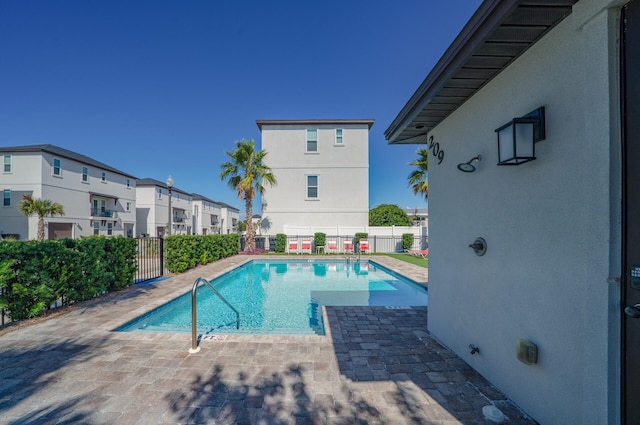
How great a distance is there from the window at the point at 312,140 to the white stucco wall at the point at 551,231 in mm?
15152

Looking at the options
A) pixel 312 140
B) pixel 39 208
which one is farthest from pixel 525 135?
pixel 39 208

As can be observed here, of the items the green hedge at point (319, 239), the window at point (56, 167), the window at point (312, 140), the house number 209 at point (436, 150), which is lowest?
the green hedge at point (319, 239)

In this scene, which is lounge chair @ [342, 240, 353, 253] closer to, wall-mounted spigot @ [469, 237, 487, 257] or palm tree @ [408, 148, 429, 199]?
palm tree @ [408, 148, 429, 199]

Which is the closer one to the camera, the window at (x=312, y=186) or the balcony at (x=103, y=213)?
the window at (x=312, y=186)

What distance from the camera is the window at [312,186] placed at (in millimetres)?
17891

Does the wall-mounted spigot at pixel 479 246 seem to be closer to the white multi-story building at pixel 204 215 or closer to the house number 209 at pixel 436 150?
the house number 209 at pixel 436 150

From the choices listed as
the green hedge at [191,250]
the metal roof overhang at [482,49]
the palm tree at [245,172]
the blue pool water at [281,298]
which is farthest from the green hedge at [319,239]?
the metal roof overhang at [482,49]

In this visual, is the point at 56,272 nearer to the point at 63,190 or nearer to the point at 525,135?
the point at 525,135

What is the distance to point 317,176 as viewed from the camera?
17.9 meters

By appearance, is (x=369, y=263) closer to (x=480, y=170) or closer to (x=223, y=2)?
A: (x=480, y=170)

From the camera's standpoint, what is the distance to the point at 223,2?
29.4 ft

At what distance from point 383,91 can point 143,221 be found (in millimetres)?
32314

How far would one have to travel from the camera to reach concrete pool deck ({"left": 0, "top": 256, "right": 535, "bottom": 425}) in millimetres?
2254

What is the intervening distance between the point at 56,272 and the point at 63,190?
2327 cm
